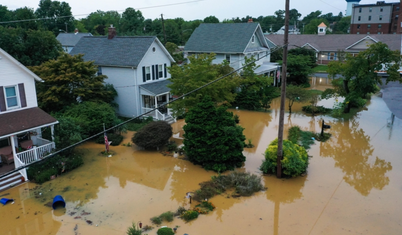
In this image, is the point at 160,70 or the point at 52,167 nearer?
the point at 52,167

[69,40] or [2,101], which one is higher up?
[69,40]

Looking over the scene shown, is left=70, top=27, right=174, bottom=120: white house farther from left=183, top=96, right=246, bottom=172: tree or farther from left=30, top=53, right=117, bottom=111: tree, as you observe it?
left=183, top=96, right=246, bottom=172: tree

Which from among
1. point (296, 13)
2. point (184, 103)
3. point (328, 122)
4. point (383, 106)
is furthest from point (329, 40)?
point (296, 13)

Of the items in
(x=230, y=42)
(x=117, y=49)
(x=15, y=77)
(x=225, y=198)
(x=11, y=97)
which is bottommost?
(x=225, y=198)

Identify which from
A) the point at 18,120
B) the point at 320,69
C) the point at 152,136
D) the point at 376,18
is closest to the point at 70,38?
the point at 320,69

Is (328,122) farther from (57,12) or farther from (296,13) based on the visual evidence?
(296,13)

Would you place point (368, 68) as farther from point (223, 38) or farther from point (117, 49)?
point (117, 49)
